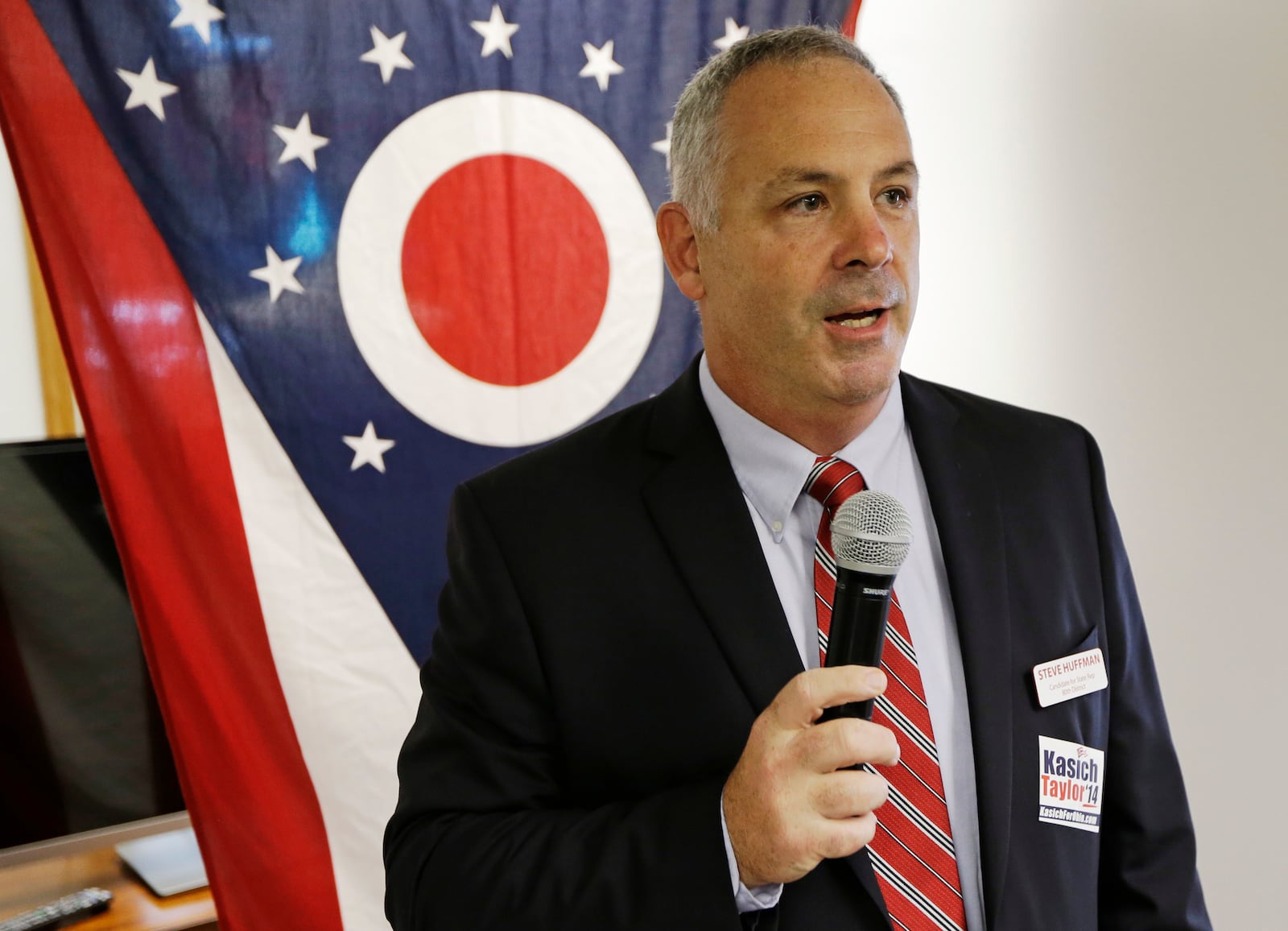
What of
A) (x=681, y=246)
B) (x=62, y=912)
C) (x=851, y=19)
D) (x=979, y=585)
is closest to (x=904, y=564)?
(x=979, y=585)

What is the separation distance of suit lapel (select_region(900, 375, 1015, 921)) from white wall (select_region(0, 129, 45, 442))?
10.9ft

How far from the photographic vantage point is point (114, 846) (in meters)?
2.13

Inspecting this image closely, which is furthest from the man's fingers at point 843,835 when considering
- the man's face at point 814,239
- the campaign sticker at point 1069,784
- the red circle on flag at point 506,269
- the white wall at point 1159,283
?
the white wall at point 1159,283

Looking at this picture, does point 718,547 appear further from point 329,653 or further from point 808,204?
point 329,653

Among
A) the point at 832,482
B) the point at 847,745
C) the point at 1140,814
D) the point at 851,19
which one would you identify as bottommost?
the point at 1140,814

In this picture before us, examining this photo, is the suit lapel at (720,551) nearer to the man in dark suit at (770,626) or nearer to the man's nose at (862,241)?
the man in dark suit at (770,626)

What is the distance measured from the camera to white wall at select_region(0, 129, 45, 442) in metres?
3.57

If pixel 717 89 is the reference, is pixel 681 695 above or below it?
below

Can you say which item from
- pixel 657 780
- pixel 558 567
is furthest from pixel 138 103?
pixel 657 780

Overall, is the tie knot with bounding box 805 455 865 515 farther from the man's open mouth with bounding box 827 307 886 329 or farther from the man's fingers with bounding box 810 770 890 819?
the man's fingers with bounding box 810 770 890 819

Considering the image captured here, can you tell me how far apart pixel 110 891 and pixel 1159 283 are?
8.71ft

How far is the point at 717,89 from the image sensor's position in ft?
4.81

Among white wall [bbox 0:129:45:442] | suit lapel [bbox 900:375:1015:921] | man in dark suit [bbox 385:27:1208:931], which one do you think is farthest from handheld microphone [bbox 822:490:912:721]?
white wall [bbox 0:129:45:442]

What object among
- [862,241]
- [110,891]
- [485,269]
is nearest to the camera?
[862,241]
